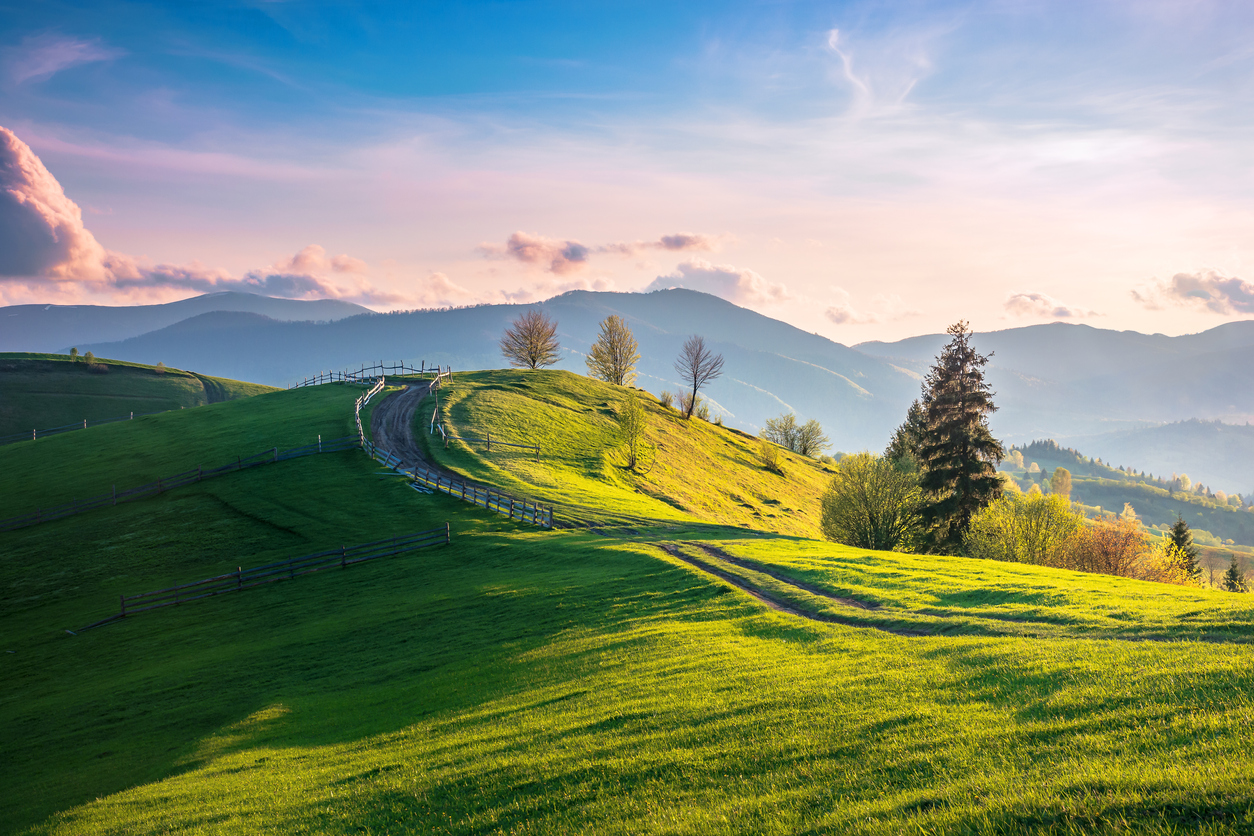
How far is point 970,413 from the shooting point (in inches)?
1928

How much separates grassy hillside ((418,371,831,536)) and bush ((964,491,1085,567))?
70.4ft

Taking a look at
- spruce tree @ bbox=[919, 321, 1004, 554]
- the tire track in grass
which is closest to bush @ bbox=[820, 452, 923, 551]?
spruce tree @ bbox=[919, 321, 1004, 554]

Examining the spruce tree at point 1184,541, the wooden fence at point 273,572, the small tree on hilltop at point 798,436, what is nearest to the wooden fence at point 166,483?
the wooden fence at point 273,572

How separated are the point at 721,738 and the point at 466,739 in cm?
737

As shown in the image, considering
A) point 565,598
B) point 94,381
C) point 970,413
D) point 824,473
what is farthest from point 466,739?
point 94,381

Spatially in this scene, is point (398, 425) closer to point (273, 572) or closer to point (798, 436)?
point (273, 572)

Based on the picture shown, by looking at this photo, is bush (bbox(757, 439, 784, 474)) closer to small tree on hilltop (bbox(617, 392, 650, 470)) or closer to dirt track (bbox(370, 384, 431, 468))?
small tree on hilltop (bbox(617, 392, 650, 470))

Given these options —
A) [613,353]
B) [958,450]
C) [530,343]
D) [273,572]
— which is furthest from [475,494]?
[613,353]

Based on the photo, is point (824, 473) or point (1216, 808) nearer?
point (1216, 808)

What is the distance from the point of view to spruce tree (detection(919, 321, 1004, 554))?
49.1 m

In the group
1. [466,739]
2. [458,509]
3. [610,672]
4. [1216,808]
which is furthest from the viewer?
[458,509]

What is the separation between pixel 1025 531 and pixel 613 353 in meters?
86.7

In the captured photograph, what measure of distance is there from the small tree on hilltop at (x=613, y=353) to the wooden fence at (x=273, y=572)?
85265 millimetres

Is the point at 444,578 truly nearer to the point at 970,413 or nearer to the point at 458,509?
the point at 458,509
